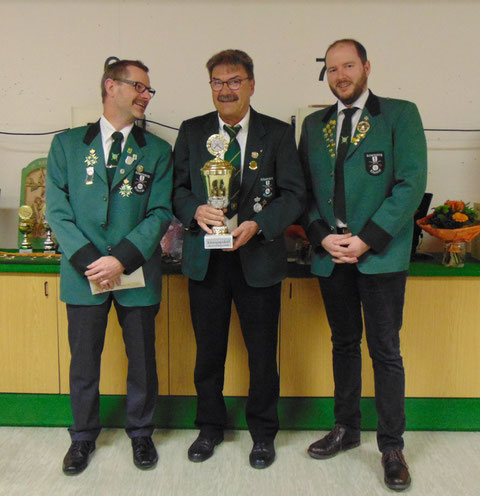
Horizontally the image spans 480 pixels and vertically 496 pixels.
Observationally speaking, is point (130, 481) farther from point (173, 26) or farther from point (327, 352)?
point (173, 26)

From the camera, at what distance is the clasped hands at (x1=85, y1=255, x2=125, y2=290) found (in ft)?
6.73

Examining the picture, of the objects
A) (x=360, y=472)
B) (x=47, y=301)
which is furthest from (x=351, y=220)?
(x=47, y=301)

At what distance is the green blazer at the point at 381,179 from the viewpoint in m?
1.99

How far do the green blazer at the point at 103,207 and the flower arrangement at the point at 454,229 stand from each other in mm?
1295

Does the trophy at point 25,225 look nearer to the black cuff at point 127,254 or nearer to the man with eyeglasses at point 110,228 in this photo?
the man with eyeglasses at point 110,228

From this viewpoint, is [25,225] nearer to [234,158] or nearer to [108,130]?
[108,130]

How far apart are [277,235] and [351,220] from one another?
0.97 ft

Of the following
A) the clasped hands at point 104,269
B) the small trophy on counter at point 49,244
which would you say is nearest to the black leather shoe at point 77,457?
the clasped hands at point 104,269

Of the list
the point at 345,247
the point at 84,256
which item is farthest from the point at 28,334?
the point at 345,247

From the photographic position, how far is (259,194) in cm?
215

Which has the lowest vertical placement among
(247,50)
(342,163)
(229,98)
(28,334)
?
(28,334)

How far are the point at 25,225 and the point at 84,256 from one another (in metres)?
0.90

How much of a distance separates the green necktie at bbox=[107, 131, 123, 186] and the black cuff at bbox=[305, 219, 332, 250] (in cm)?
83

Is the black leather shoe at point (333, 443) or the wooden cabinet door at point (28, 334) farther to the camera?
the wooden cabinet door at point (28, 334)
